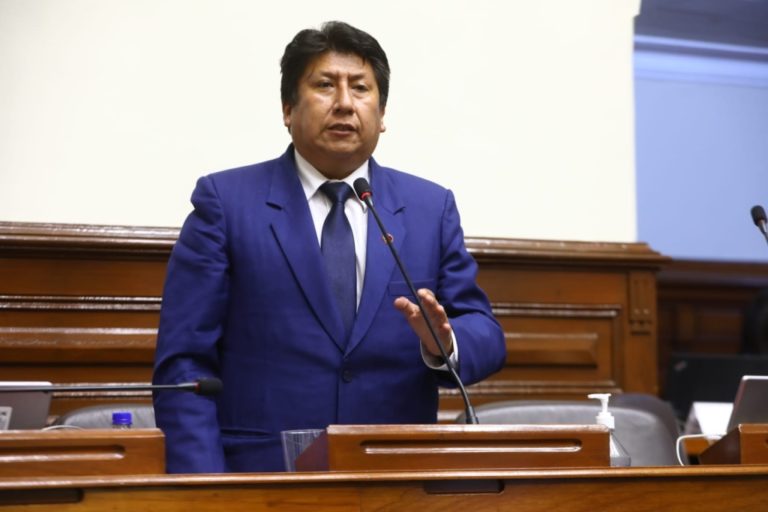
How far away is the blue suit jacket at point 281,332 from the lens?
2.29 metres

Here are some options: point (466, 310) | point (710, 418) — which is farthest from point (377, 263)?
point (710, 418)

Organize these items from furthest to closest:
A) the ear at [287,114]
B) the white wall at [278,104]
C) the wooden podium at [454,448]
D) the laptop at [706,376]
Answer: the laptop at [706,376] → the white wall at [278,104] → the ear at [287,114] → the wooden podium at [454,448]

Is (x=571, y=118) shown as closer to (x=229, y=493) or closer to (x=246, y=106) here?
(x=246, y=106)

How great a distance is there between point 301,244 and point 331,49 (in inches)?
16.7

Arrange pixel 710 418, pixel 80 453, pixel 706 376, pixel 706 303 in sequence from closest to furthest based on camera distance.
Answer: pixel 80 453, pixel 710 418, pixel 706 376, pixel 706 303

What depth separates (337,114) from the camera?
2449 mm

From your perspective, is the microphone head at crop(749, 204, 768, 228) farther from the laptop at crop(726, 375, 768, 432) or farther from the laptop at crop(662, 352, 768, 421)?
the laptop at crop(662, 352, 768, 421)

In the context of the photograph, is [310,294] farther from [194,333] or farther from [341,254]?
[194,333]

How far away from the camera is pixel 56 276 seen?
3502 mm

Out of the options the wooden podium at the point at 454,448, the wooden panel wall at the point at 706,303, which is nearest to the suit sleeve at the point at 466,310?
the wooden podium at the point at 454,448

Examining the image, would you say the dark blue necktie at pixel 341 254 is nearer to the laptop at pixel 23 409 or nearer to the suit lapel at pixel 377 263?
the suit lapel at pixel 377 263

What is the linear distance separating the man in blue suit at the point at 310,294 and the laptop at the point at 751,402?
0.45 m

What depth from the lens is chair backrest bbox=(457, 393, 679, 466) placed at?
261 cm

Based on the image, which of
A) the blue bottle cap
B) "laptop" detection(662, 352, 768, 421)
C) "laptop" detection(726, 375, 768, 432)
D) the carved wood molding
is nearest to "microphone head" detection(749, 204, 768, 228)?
"laptop" detection(726, 375, 768, 432)
